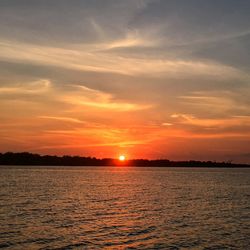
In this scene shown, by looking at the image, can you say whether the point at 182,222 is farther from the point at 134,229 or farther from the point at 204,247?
the point at 204,247

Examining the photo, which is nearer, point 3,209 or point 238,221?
point 238,221

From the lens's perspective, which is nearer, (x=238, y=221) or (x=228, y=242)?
(x=228, y=242)

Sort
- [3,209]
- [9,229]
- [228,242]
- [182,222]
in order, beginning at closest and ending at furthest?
[228,242]
[9,229]
[182,222]
[3,209]

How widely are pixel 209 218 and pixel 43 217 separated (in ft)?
78.6

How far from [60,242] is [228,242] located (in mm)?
17085

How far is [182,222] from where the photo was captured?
50.1 meters

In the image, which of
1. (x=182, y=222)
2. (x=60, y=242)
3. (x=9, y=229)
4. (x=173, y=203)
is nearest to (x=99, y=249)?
(x=60, y=242)

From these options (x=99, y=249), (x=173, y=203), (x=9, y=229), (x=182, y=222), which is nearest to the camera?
(x=99, y=249)

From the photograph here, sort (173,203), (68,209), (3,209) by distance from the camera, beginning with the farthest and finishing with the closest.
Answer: (173,203) < (68,209) < (3,209)

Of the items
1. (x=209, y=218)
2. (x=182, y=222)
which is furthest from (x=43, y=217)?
(x=209, y=218)

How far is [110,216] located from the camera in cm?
5441

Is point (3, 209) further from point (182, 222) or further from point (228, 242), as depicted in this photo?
point (228, 242)

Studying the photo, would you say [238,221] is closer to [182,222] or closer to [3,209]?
[182,222]

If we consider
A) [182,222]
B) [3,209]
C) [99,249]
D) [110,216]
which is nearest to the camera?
[99,249]
